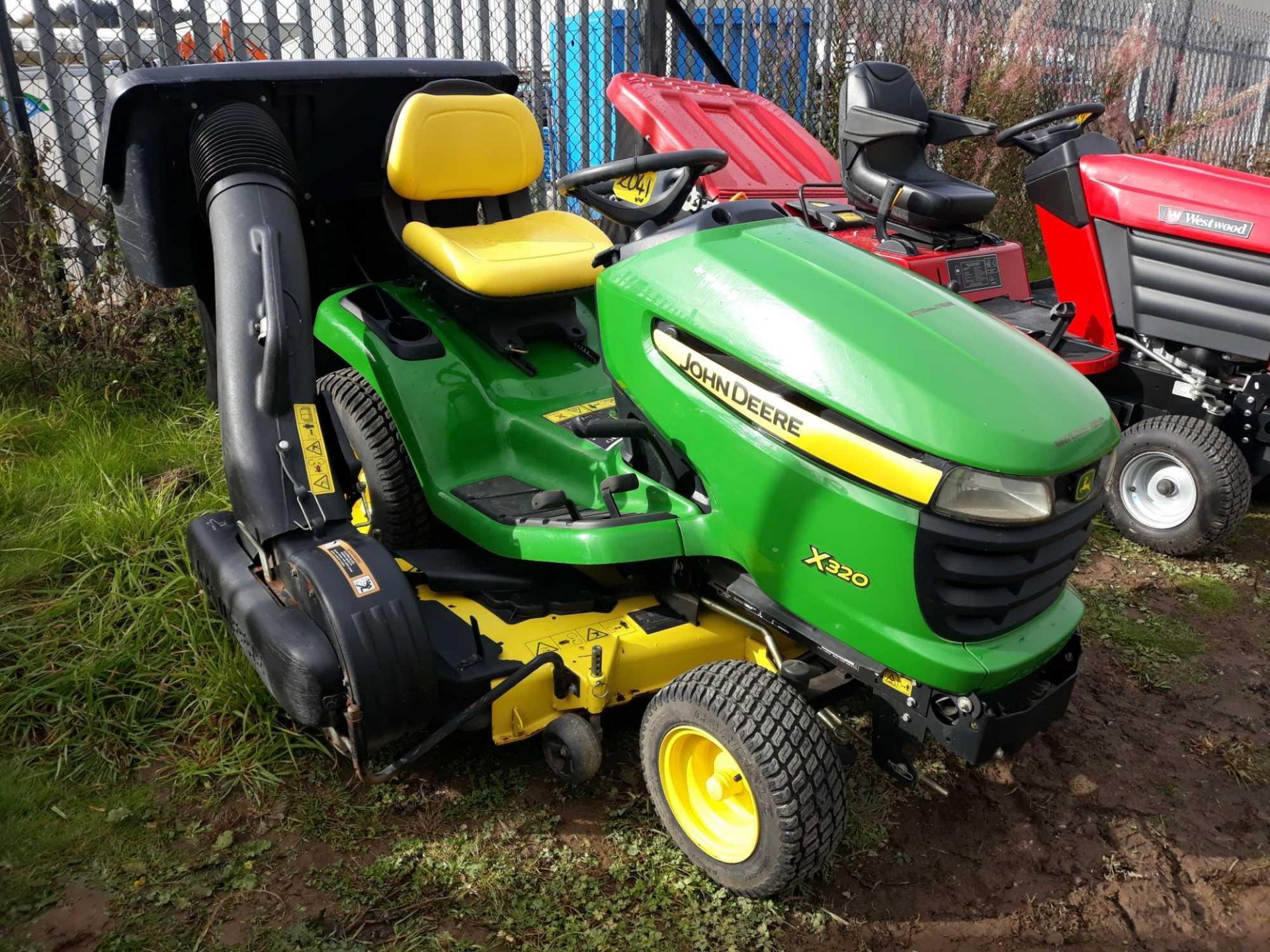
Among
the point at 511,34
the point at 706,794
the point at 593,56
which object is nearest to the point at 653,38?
the point at 593,56

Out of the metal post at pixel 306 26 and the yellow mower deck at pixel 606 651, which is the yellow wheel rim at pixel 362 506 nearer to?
the yellow mower deck at pixel 606 651

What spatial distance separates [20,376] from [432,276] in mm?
1943

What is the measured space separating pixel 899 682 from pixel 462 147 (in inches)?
70.8

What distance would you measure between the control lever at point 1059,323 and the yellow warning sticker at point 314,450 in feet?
8.11

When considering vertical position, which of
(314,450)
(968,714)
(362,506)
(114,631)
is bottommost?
(114,631)

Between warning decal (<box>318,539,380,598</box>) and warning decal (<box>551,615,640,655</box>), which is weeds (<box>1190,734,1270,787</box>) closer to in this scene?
warning decal (<box>551,615,640,655</box>)

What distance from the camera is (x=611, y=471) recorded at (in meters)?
2.32

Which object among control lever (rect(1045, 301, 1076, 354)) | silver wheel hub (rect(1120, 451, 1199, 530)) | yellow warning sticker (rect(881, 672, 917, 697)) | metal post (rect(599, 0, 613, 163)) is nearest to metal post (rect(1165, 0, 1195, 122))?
metal post (rect(599, 0, 613, 163))

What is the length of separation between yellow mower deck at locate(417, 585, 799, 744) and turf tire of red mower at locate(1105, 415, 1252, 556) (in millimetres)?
1865

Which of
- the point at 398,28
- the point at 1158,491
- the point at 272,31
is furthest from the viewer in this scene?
the point at 398,28

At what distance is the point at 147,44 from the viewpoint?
13.2ft

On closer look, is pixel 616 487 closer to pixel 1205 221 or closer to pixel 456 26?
pixel 1205 221

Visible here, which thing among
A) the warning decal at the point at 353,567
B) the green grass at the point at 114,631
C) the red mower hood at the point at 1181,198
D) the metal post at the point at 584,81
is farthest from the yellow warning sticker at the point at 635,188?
the metal post at the point at 584,81

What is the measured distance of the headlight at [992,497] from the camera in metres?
1.68
